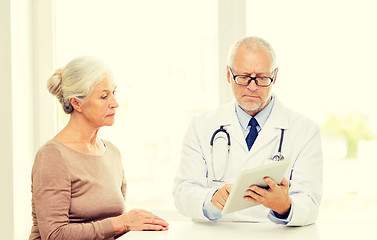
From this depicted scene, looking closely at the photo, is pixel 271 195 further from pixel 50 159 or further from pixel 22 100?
pixel 22 100

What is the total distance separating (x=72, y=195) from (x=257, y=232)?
795 millimetres

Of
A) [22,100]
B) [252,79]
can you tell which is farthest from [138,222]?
[22,100]

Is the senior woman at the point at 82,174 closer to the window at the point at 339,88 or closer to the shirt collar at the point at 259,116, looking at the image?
the shirt collar at the point at 259,116

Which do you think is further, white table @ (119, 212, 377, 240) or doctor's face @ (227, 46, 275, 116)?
doctor's face @ (227, 46, 275, 116)

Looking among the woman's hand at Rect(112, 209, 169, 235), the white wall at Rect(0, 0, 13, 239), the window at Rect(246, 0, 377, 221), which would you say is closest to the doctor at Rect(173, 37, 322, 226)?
the woman's hand at Rect(112, 209, 169, 235)

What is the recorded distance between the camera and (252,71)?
2.31 m

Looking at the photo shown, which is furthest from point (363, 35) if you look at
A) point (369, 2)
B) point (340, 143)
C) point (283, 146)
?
point (283, 146)

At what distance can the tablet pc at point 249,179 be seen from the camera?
1.80 meters

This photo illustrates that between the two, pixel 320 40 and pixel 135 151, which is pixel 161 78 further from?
pixel 320 40

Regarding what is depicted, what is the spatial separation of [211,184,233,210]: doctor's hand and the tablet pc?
0.29 ft

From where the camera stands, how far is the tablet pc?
5.89 feet

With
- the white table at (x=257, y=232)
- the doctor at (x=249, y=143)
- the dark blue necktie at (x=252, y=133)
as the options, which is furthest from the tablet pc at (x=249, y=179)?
the dark blue necktie at (x=252, y=133)

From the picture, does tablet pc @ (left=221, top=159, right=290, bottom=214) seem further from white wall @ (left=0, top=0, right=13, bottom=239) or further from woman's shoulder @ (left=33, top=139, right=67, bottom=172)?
white wall @ (left=0, top=0, right=13, bottom=239)

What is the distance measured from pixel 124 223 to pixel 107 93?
0.59 meters
